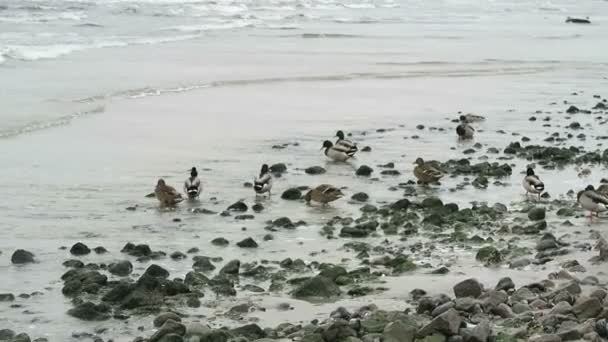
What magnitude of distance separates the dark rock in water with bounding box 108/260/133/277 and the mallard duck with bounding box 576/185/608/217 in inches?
215

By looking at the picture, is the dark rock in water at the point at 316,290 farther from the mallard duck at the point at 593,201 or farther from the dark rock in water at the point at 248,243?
the mallard duck at the point at 593,201

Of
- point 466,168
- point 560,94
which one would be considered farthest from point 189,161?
point 560,94

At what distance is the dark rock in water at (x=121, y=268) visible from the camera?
31.5 feet

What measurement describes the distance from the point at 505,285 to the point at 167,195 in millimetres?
5452

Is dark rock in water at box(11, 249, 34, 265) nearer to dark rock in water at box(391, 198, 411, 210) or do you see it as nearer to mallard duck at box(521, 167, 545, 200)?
dark rock in water at box(391, 198, 411, 210)

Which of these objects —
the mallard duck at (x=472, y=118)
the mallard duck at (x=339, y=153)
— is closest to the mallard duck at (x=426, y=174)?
the mallard duck at (x=339, y=153)

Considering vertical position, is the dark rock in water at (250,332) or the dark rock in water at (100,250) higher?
the dark rock in water at (250,332)

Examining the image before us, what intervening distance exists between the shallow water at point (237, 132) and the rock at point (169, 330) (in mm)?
404

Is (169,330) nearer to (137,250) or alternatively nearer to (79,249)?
(137,250)

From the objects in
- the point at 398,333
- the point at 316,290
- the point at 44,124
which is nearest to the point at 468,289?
the point at 316,290

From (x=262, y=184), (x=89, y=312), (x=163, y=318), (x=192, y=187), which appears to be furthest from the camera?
(x=262, y=184)

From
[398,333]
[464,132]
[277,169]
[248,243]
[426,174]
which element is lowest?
[464,132]

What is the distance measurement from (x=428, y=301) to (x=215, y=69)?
22.8m

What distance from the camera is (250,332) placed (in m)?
7.57
